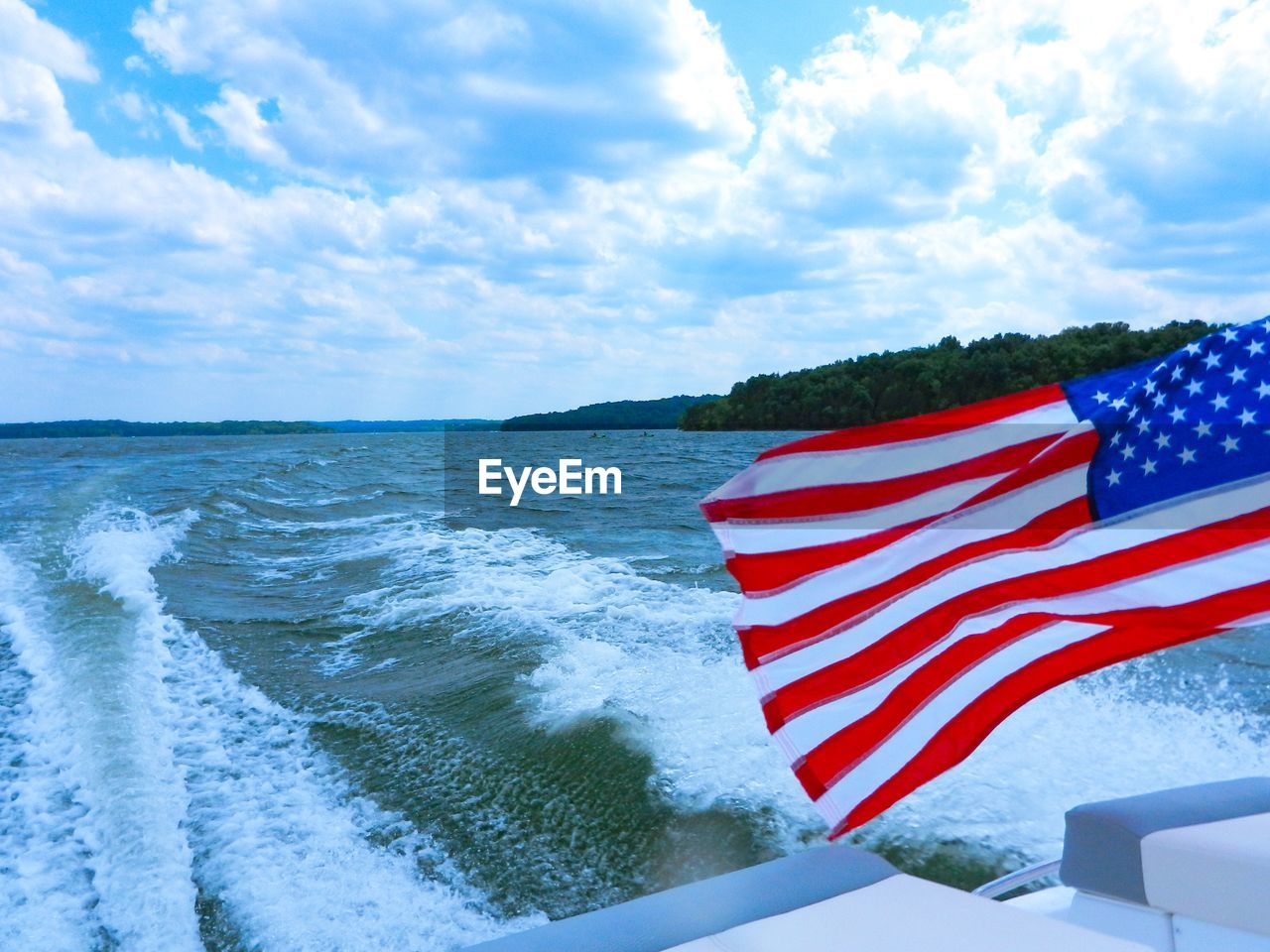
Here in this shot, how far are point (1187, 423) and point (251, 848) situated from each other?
3736 mm

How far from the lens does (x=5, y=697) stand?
6.21 m

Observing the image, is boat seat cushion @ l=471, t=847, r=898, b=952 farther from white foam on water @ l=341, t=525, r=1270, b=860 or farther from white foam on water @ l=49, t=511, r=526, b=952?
white foam on water @ l=341, t=525, r=1270, b=860

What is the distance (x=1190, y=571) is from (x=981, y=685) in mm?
567

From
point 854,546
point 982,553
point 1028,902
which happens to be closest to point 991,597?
point 982,553

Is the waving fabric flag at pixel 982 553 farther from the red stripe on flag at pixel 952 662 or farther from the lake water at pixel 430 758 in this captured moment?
the lake water at pixel 430 758

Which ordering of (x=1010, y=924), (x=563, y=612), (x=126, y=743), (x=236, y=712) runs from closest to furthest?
(x=1010, y=924), (x=126, y=743), (x=236, y=712), (x=563, y=612)

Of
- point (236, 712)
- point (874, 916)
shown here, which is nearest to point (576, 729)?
point (236, 712)

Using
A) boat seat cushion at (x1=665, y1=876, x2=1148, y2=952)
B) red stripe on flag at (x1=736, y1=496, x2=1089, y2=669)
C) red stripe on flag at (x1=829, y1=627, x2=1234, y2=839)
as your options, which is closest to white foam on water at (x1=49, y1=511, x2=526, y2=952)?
red stripe on flag at (x1=736, y1=496, x2=1089, y2=669)

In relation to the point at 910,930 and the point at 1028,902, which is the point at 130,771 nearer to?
the point at 1028,902

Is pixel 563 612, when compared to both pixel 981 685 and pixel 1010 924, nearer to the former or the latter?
pixel 981 685

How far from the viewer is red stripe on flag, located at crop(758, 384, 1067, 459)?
270cm

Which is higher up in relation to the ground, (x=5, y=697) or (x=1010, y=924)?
(x=1010, y=924)

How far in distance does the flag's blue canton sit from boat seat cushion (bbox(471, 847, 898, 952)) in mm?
1255

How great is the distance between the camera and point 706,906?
5.74 ft
